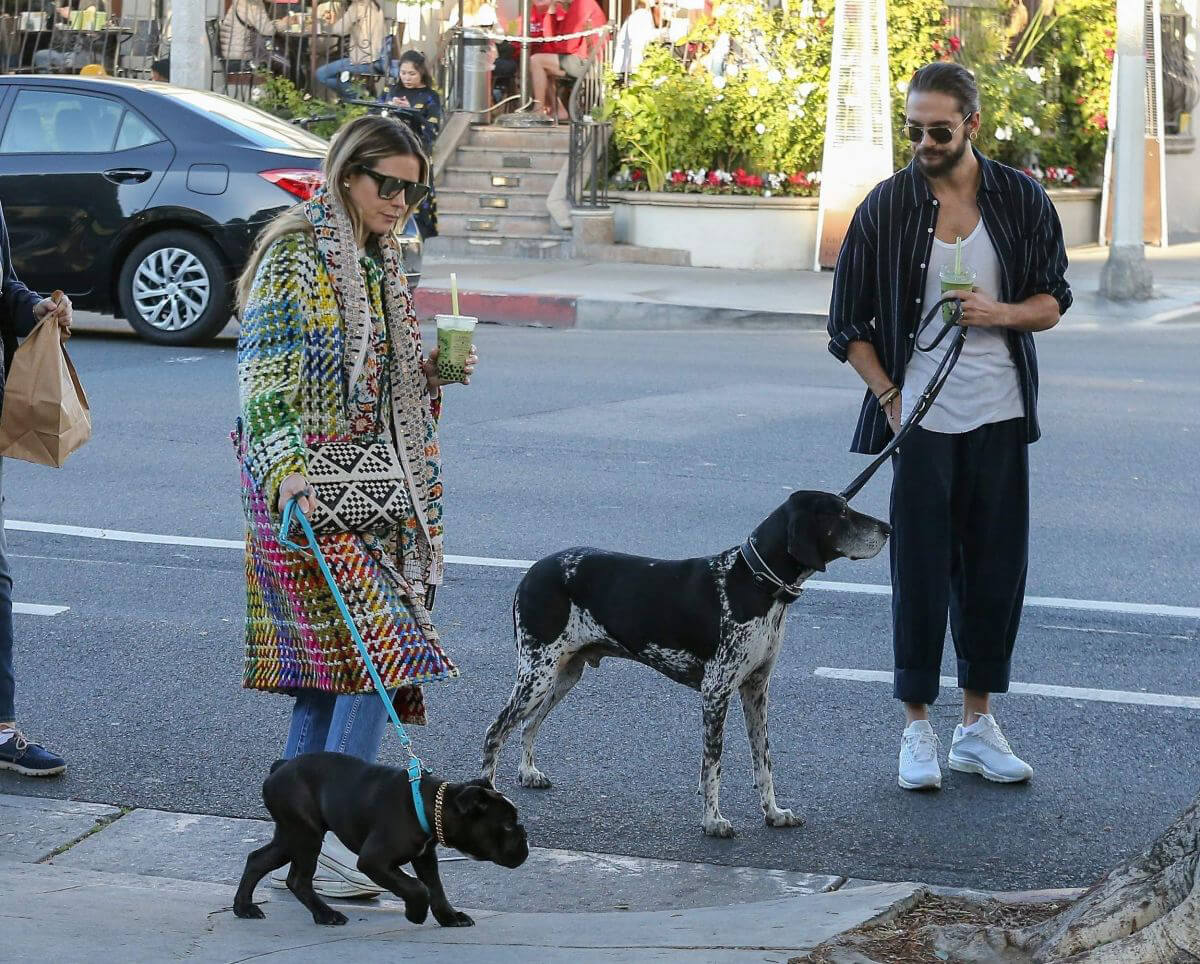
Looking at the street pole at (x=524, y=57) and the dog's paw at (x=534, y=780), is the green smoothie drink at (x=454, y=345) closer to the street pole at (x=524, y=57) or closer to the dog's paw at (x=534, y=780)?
the dog's paw at (x=534, y=780)

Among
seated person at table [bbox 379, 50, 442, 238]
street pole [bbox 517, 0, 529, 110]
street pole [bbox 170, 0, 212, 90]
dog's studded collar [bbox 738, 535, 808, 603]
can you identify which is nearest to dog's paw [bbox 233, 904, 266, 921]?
dog's studded collar [bbox 738, 535, 808, 603]

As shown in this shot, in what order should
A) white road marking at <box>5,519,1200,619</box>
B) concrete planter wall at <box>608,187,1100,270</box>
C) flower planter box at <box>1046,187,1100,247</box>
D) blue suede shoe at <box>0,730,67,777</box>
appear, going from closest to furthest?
blue suede shoe at <box>0,730,67,777</box>, white road marking at <box>5,519,1200,619</box>, concrete planter wall at <box>608,187,1100,270</box>, flower planter box at <box>1046,187,1100,247</box>

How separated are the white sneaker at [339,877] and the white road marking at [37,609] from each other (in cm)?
289

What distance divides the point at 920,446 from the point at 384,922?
201 cm

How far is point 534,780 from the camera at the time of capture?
5012 millimetres

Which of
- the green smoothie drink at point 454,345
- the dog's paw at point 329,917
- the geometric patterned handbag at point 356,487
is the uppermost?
the green smoothie drink at point 454,345

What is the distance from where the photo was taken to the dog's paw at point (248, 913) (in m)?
3.92

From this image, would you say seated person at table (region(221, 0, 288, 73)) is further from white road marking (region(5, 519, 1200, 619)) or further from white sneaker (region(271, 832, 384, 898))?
white sneaker (region(271, 832, 384, 898))

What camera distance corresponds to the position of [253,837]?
4.68 m

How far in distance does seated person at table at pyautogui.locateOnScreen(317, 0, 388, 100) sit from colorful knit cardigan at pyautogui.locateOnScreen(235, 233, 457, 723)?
17527 millimetres

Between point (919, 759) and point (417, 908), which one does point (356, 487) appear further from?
point (919, 759)

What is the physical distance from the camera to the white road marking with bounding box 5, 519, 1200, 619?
684 cm

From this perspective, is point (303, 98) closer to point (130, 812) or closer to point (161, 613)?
point (161, 613)

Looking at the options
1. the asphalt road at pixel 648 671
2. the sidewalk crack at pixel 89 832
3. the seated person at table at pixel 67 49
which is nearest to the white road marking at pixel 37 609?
the asphalt road at pixel 648 671
